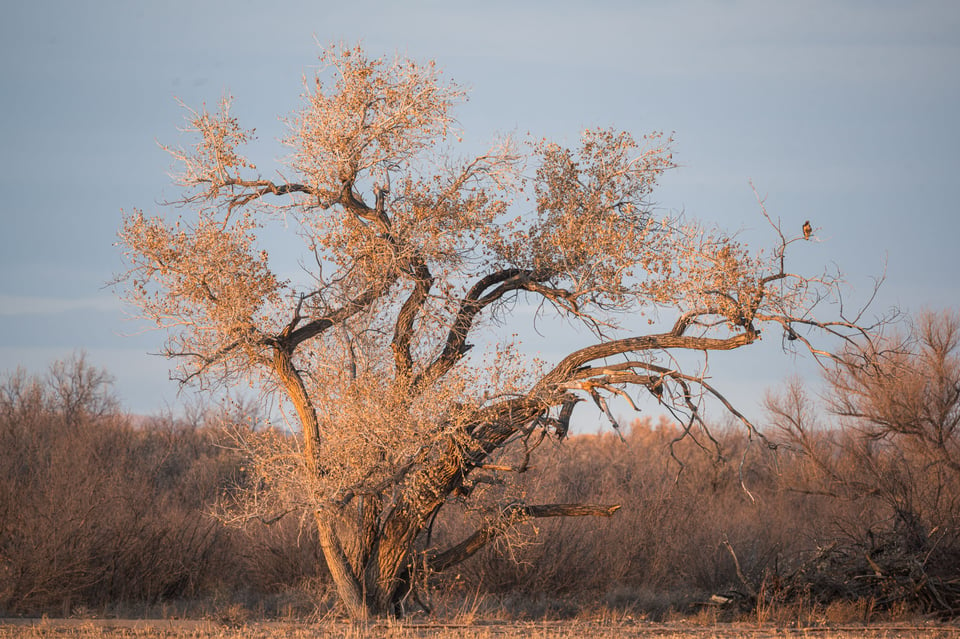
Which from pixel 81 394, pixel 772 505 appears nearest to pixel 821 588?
pixel 772 505

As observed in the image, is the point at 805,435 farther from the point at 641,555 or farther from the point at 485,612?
the point at 485,612

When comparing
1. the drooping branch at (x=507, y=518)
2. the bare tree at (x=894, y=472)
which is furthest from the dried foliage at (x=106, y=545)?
the bare tree at (x=894, y=472)

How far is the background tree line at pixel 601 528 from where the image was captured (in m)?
16.3

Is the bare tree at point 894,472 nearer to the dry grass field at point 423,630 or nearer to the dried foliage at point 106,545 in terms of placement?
the dry grass field at point 423,630

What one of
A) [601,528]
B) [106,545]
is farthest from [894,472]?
[106,545]

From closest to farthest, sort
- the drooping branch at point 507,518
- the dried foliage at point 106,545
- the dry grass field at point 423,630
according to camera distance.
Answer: the dry grass field at point 423,630
the drooping branch at point 507,518
the dried foliage at point 106,545

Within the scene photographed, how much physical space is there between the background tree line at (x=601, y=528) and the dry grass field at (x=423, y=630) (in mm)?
1400

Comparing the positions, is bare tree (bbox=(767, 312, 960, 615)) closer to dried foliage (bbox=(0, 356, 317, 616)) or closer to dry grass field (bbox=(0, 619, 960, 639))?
dry grass field (bbox=(0, 619, 960, 639))

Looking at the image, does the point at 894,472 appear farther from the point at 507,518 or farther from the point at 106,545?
the point at 106,545

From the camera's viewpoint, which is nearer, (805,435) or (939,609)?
(939,609)

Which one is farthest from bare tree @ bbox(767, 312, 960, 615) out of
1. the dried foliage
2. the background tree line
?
the dried foliage

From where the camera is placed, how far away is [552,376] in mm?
13680

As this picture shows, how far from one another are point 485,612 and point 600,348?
5.79m

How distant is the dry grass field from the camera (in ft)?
39.9
